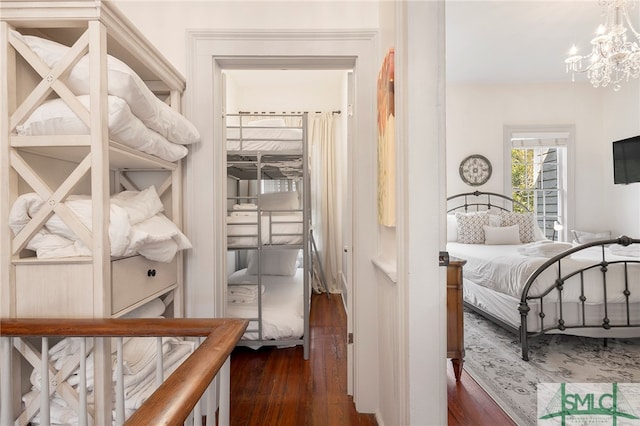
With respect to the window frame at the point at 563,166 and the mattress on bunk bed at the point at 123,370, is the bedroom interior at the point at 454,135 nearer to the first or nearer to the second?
Answer: the window frame at the point at 563,166

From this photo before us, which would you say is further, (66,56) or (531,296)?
(531,296)

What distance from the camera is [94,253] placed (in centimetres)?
111

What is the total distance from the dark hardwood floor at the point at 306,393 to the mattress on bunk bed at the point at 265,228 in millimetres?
905

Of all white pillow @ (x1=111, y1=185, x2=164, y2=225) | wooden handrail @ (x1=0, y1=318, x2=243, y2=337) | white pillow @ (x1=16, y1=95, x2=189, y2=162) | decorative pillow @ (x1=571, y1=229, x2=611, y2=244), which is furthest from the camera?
decorative pillow @ (x1=571, y1=229, x2=611, y2=244)

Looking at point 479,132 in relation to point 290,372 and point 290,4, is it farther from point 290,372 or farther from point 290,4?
point 290,372

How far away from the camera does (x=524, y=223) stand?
4254 millimetres

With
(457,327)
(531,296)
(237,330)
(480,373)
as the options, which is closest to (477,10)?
(531,296)

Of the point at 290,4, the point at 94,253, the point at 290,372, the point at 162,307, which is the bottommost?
the point at 290,372

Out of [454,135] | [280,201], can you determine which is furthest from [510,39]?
[280,201]

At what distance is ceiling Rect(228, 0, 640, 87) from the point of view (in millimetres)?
2932

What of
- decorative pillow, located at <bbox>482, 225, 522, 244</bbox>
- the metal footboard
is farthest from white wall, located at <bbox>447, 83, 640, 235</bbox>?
the metal footboard

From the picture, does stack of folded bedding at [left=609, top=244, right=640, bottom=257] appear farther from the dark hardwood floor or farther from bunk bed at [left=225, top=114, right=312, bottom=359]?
bunk bed at [left=225, top=114, right=312, bottom=359]

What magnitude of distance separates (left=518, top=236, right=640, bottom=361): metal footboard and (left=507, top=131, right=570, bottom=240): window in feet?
8.50

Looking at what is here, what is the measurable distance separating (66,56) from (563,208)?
5.91m
